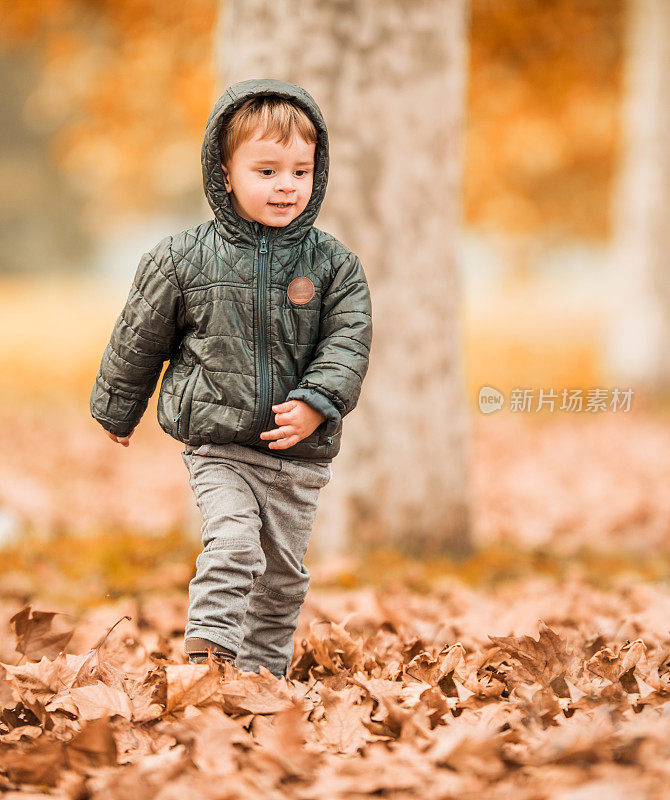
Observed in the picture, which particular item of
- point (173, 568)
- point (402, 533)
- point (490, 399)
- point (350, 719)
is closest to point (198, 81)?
point (402, 533)

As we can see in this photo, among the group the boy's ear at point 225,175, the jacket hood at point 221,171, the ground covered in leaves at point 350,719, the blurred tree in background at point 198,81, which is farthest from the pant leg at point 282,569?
the blurred tree in background at point 198,81

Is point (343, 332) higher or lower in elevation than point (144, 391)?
higher

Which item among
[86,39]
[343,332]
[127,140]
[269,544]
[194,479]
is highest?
[86,39]

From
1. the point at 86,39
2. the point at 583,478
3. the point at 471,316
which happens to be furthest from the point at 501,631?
the point at 471,316

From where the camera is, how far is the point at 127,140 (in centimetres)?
1347

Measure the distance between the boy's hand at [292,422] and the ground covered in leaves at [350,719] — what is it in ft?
1.93

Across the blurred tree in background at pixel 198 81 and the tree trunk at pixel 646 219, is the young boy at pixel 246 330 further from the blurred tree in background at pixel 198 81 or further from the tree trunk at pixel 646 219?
the tree trunk at pixel 646 219

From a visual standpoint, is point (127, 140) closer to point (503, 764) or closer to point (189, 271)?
point (189, 271)

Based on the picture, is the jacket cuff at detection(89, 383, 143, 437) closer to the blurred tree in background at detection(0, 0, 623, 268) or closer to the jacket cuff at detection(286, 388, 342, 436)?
the jacket cuff at detection(286, 388, 342, 436)

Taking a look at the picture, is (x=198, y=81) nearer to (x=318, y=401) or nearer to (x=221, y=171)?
(x=221, y=171)

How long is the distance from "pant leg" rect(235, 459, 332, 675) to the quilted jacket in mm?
127

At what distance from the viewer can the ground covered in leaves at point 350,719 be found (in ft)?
6.31

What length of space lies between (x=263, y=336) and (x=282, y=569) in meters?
0.69

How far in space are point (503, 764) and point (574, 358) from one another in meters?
13.1
